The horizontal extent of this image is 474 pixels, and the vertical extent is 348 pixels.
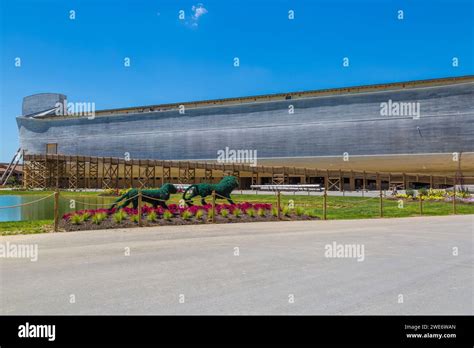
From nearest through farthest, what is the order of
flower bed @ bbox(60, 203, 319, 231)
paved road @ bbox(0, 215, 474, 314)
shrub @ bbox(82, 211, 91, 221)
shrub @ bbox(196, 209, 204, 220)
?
1. paved road @ bbox(0, 215, 474, 314)
2. flower bed @ bbox(60, 203, 319, 231)
3. shrub @ bbox(82, 211, 91, 221)
4. shrub @ bbox(196, 209, 204, 220)

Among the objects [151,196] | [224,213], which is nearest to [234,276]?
[224,213]

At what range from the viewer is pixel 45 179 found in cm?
5969

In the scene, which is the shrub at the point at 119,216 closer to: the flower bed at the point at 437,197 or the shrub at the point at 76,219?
the shrub at the point at 76,219

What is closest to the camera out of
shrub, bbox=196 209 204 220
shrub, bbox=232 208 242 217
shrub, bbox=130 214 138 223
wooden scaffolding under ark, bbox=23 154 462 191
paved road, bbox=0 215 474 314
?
paved road, bbox=0 215 474 314

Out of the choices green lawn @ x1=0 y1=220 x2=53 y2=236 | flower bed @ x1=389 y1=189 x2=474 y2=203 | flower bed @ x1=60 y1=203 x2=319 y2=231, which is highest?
flower bed @ x1=389 y1=189 x2=474 y2=203

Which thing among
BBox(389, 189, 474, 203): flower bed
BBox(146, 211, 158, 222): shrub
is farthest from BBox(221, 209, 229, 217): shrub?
BBox(389, 189, 474, 203): flower bed

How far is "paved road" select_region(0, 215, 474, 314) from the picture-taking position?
Answer: 5129 millimetres

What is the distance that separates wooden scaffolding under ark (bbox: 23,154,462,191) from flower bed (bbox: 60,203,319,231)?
1272 inches

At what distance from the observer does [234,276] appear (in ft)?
22.0

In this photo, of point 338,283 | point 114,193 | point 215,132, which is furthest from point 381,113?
point 338,283

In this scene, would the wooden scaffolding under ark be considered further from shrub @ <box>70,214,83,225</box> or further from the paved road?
the paved road

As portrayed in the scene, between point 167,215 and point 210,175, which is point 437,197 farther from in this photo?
point 210,175
